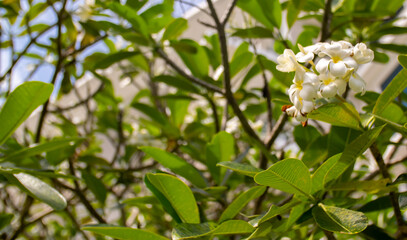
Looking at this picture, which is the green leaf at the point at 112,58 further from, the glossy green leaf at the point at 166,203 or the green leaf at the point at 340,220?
the green leaf at the point at 340,220

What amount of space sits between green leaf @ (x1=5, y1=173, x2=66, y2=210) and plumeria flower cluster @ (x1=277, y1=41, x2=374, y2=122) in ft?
1.47

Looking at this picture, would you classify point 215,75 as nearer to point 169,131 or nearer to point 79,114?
point 169,131

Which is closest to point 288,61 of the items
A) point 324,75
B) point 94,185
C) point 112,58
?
point 324,75

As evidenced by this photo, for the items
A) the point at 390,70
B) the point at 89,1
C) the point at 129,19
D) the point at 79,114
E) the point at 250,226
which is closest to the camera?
the point at 250,226

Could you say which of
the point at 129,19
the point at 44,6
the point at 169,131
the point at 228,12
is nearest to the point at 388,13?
the point at 228,12

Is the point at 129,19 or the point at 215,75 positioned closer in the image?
the point at 129,19

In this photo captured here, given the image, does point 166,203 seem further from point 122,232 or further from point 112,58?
point 112,58

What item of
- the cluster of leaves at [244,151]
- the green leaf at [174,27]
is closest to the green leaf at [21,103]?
the cluster of leaves at [244,151]

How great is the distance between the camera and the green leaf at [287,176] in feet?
1.83

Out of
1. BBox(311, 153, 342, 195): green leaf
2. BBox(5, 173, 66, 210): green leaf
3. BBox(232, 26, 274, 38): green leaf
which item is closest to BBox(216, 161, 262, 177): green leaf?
BBox(311, 153, 342, 195): green leaf

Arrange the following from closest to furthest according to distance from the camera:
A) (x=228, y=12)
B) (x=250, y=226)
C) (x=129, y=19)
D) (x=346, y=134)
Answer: (x=250, y=226) → (x=346, y=134) → (x=228, y=12) → (x=129, y=19)

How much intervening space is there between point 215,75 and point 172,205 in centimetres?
79

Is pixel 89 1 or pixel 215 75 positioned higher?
pixel 89 1

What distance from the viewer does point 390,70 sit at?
373 cm
